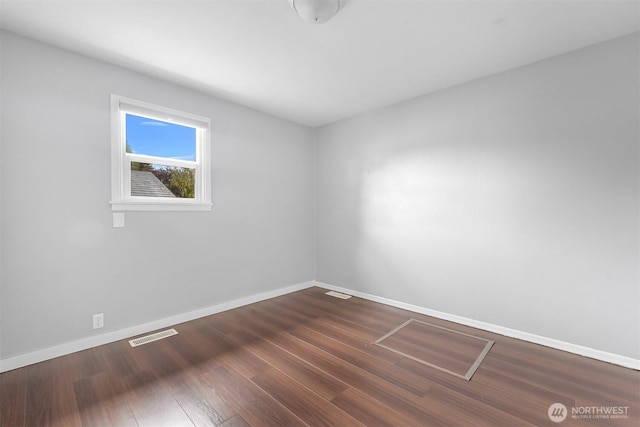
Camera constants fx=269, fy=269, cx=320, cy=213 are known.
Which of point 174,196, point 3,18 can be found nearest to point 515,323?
point 174,196

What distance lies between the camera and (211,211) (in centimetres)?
317

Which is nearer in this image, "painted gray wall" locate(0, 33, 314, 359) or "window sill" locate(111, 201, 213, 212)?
"painted gray wall" locate(0, 33, 314, 359)

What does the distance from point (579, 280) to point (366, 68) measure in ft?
8.69

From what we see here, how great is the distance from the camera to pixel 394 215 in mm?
3484

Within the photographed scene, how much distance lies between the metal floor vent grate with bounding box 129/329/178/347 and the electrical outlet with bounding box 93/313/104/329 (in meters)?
0.30

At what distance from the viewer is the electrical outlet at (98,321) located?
7.79 feet

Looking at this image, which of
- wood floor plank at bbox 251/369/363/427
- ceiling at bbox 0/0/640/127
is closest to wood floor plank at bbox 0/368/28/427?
wood floor plank at bbox 251/369/363/427

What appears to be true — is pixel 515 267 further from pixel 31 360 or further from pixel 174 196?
pixel 31 360

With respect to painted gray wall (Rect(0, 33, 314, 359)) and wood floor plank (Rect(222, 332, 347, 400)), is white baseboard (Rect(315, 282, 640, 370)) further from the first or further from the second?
painted gray wall (Rect(0, 33, 314, 359))

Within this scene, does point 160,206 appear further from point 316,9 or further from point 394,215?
point 394,215

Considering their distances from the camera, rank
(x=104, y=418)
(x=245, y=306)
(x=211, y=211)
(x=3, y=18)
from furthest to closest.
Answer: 1. (x=245, y=306)
2. (x=211, y=211)
3. (x=3, y=18)
4. (x=104, y=418)

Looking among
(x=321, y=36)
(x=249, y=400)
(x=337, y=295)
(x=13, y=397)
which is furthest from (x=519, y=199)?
(x=13, y=397)

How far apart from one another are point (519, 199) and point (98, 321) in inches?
159

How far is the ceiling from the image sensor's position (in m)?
1.82
